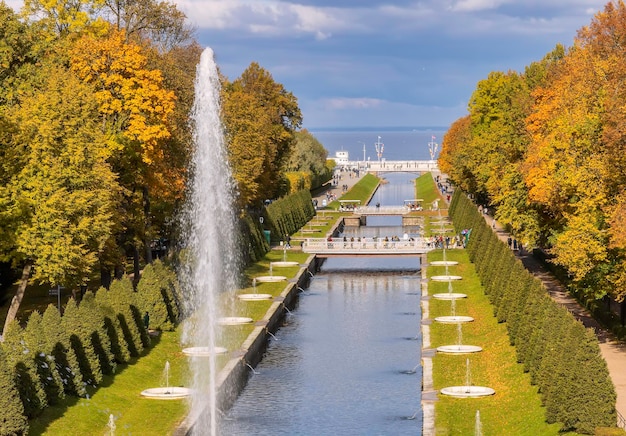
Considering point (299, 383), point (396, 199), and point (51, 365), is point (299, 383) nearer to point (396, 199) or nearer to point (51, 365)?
point (51, 365)

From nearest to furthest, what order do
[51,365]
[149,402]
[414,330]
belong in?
[51,365] < [149,402] < [414,330]

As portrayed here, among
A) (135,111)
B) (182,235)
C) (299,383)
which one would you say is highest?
(135,111)

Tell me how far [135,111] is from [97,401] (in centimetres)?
2605

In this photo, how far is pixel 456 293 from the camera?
2734 inches

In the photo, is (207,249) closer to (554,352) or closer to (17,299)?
(17,299)

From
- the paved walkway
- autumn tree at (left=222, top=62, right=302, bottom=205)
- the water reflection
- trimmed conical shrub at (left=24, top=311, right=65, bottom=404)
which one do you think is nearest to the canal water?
the water reflection

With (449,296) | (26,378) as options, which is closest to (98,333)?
(26,378)

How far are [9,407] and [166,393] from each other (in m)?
9.37

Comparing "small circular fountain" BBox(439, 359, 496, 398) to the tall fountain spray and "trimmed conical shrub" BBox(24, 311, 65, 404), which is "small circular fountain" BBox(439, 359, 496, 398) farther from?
"trimmed conical shrub" BBox(24, 311, 65, 404)

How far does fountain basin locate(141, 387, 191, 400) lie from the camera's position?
139ft

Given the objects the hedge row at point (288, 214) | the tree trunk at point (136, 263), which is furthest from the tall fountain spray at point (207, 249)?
the hedge row at point (288, 214)

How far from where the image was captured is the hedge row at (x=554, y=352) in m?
34.6

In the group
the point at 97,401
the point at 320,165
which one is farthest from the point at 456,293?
the point at 320,165

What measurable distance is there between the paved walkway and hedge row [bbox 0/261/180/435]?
1734 centimetres
